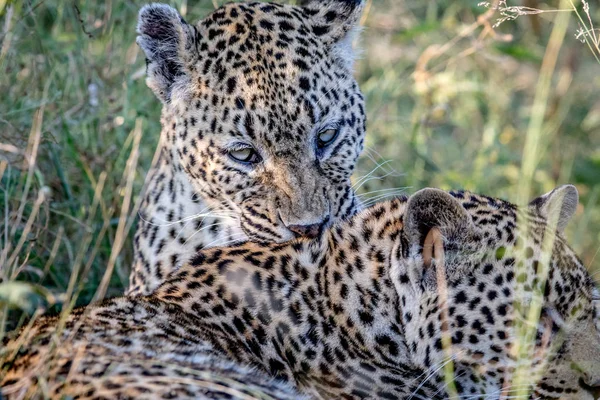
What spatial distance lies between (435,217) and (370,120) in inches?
171

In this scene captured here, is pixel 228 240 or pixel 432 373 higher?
pixel 228 240

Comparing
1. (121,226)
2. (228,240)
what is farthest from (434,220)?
(228,240)

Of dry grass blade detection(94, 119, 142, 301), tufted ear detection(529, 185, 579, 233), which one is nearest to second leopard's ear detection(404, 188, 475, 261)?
tufted ear detection(529, 185, 579, 233)

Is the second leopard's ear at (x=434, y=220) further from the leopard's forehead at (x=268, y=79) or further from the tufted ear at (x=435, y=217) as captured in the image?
the leopard's forehead at (x=268, y=79)

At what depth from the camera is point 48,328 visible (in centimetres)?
486

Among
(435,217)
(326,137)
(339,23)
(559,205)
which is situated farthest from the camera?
(339,23)

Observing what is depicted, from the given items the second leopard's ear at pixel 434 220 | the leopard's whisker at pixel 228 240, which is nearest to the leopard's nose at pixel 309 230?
the leopard's whisker at pixel 228 240

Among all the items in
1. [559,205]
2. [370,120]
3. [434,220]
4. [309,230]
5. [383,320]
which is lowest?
[383,320]

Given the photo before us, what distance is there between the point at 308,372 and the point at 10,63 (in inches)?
144

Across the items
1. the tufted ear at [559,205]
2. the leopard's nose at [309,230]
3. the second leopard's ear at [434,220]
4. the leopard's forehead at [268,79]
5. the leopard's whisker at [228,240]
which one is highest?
the leopard's forehead at [268,79]

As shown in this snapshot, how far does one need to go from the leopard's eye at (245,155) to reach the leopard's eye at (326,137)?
1.36 feet

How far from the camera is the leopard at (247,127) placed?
610 centimetres

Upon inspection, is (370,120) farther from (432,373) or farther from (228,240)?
(432,373)

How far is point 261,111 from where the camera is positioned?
6082 millimetres
